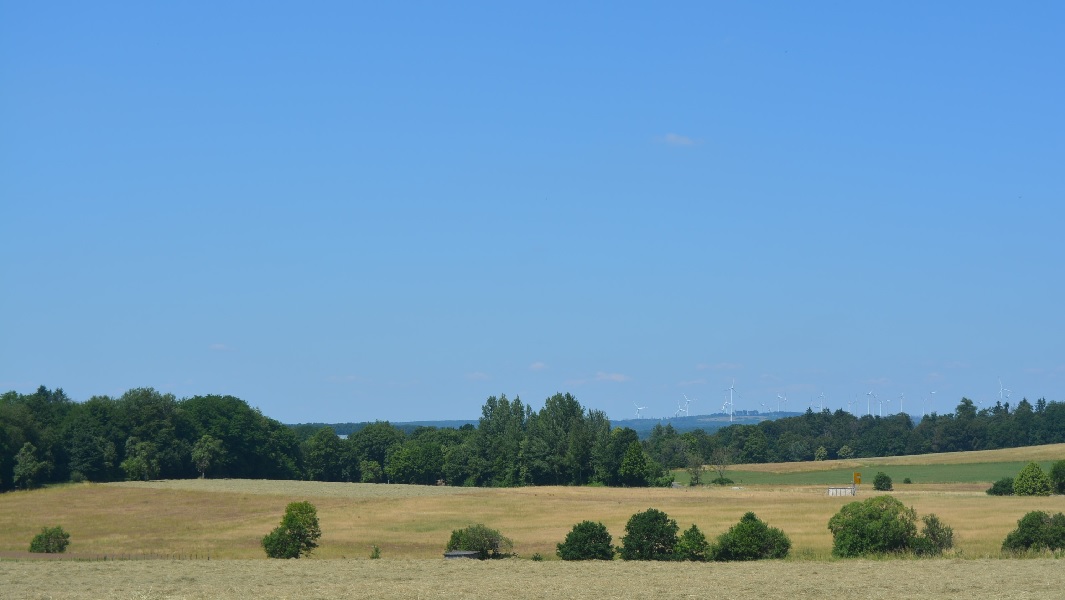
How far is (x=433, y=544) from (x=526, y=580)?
22.7 meters

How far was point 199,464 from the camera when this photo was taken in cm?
12306

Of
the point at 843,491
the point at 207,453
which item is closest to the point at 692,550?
the point at 843,491

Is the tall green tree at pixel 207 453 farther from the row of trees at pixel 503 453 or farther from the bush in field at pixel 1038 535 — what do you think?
the bush in field at pixel 1038 535

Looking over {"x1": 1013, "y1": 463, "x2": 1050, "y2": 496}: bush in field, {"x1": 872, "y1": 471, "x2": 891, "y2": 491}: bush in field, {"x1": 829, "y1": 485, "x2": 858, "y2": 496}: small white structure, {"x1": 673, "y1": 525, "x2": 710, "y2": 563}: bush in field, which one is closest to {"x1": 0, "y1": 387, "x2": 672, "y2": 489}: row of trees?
{"x1": 872, "y1": 471, "x2": 891, "y2": 491}: bush in field

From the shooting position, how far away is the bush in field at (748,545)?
133 feet

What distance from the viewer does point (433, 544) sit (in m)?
55.5

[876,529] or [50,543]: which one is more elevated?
[876,529]

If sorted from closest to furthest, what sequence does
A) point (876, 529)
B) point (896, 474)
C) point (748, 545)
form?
point (748, 545)
point (876, 529)
point (896, 474)

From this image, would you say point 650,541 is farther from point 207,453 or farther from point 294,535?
point 207,453

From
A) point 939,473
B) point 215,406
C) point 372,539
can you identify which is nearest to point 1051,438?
point 939,473

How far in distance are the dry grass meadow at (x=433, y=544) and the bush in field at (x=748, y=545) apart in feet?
3.35

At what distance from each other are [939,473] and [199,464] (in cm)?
9437

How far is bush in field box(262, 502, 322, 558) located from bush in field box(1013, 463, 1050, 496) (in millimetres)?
65416

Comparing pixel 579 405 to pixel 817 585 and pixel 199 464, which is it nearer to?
pixel 199 464
